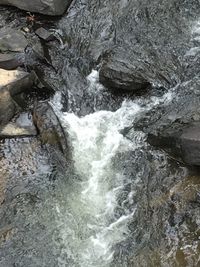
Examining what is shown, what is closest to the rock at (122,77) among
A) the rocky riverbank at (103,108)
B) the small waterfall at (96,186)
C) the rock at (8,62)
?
the rocky riverbank at (103,108)

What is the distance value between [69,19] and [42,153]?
373 cm

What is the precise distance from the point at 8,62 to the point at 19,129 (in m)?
1.67

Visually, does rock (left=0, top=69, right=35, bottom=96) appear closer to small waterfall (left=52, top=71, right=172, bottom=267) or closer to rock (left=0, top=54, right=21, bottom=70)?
rock (left=0, top=54, right=21, bottom=70)

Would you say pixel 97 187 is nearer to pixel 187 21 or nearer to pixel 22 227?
pixel 22 227

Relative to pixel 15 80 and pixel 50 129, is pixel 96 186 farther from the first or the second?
pixel 15 80

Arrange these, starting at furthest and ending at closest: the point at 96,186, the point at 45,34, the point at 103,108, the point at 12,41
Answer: the point at 45,34
the point at 12,41
the point at 103,108
the point at 96,186

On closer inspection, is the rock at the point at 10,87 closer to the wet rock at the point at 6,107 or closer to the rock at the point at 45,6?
the wet rock at the point at 6,107

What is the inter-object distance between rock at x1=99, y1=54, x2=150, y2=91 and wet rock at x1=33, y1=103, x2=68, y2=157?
127 centimetres

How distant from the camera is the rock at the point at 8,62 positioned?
8.70 meters

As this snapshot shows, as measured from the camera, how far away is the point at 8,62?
874cm

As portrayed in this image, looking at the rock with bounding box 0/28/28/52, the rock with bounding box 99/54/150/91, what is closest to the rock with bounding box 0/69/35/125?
the rock with bounding box 0/28/28/52

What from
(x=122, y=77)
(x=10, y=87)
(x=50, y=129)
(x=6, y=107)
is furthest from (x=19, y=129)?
(x=122, y=77)

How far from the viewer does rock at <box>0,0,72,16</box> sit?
9.70 m

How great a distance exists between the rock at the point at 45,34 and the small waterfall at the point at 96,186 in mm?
1484
